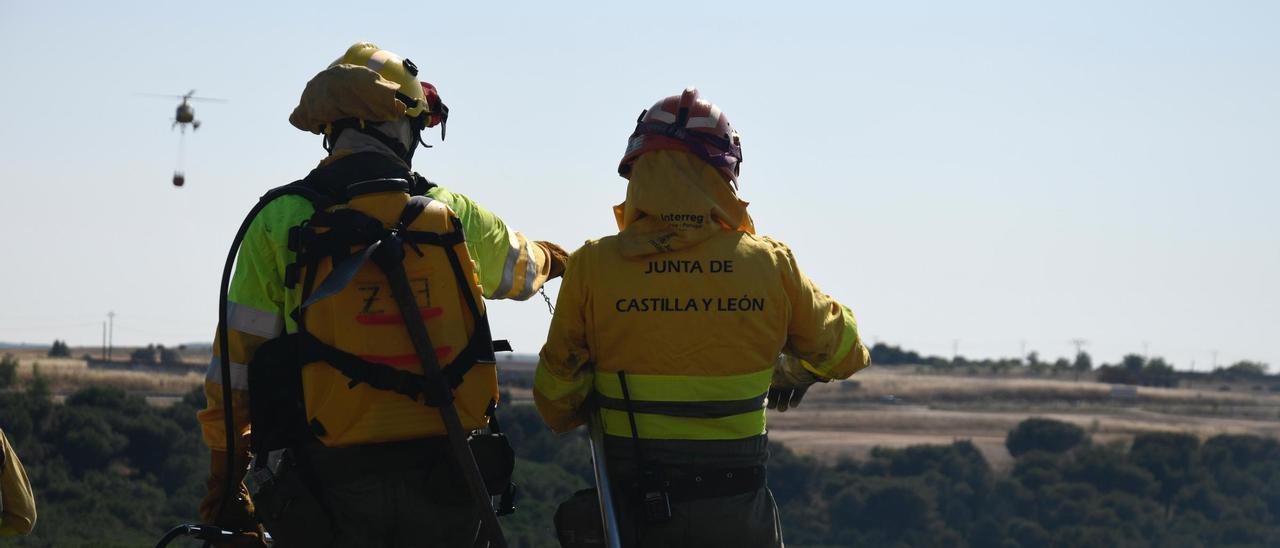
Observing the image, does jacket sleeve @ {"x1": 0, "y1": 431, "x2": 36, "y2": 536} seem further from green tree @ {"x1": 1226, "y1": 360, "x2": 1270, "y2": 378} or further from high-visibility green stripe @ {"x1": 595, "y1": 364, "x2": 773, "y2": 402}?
green tree @ {"x1": 1226, "y1": 360, "x2": 1270, "y2": 378}

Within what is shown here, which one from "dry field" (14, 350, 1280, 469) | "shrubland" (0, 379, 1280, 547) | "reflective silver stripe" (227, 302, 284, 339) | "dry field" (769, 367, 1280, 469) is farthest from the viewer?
"dry field" (769, 367, 1280, 469)

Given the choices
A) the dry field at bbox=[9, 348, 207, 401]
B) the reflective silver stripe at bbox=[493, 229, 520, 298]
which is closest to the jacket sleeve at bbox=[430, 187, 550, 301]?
the reflective silver stripe at bbox=[493, 229, 520, 298]

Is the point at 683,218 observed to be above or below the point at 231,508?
above

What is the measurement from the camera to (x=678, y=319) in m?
6.04

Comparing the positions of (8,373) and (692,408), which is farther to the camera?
(8,373)

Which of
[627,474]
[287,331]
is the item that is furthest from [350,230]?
[627,474]

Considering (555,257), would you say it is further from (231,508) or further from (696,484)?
(231,508)

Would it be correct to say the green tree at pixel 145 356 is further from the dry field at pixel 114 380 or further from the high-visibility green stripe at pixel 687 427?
the high-visibility green stripe at pixel 687 427

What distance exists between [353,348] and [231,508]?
0.80 m

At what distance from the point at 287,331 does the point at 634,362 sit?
1.10 meters

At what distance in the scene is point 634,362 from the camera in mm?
6074

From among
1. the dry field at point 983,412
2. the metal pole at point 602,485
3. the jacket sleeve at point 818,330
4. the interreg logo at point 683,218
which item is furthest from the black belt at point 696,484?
the dry field at point 983,412

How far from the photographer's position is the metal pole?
592 centimetres

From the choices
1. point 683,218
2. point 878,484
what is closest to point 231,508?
point 683,218
